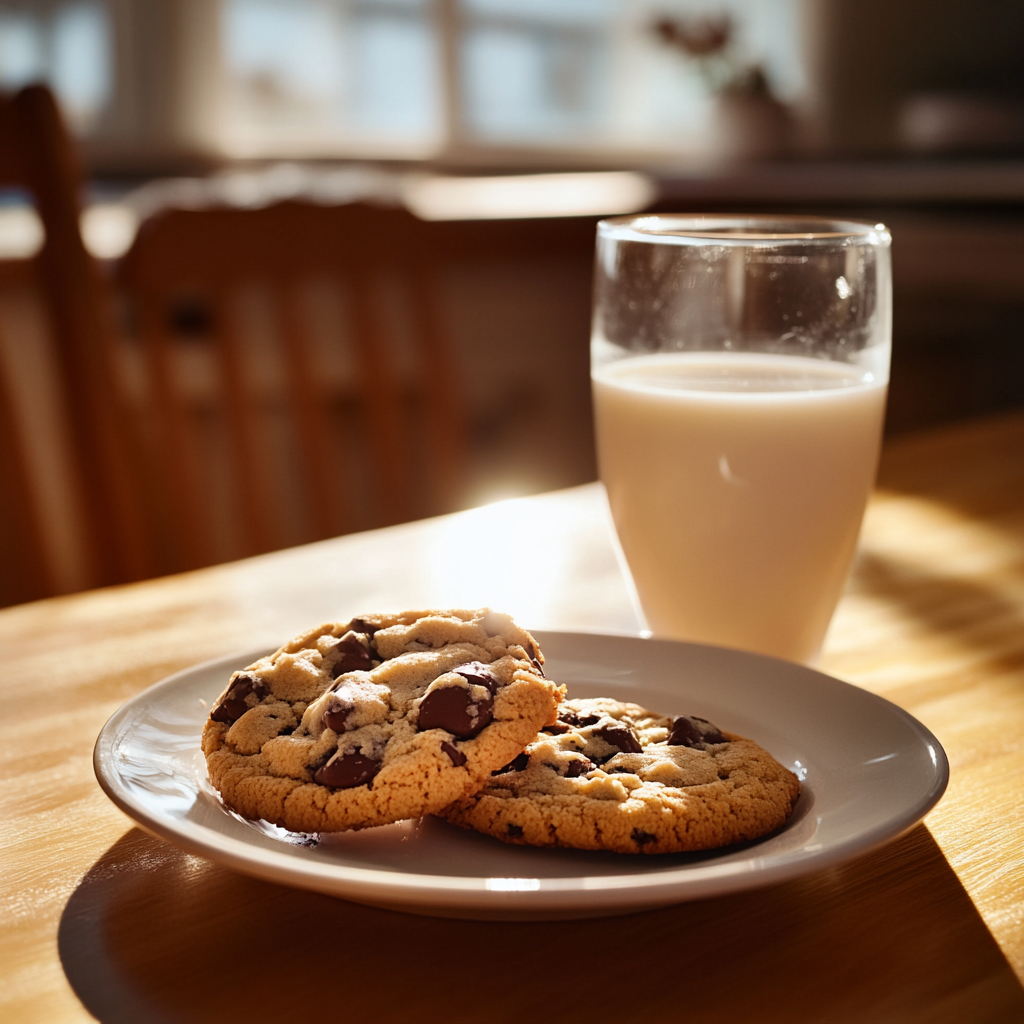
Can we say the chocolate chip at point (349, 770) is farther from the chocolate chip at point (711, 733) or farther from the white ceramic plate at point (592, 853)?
the chocolate chip at point (711, 733)

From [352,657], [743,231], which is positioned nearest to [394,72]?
[743,231]

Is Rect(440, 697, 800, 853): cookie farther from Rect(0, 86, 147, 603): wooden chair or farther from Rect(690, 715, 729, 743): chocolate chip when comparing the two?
Rect(0, 86, 147, 603): wooden chair

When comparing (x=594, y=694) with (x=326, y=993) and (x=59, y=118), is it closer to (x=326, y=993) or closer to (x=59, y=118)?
(x=326, y=993)

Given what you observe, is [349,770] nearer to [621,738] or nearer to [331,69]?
[621,738]

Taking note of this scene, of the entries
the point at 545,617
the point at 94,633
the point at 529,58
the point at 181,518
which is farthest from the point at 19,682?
the point at 529,58

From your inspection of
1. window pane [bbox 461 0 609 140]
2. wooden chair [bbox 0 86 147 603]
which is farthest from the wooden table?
window pane [bbox 461 0 609 140]

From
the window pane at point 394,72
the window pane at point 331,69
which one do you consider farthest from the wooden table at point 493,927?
the window pane at point 394,72
